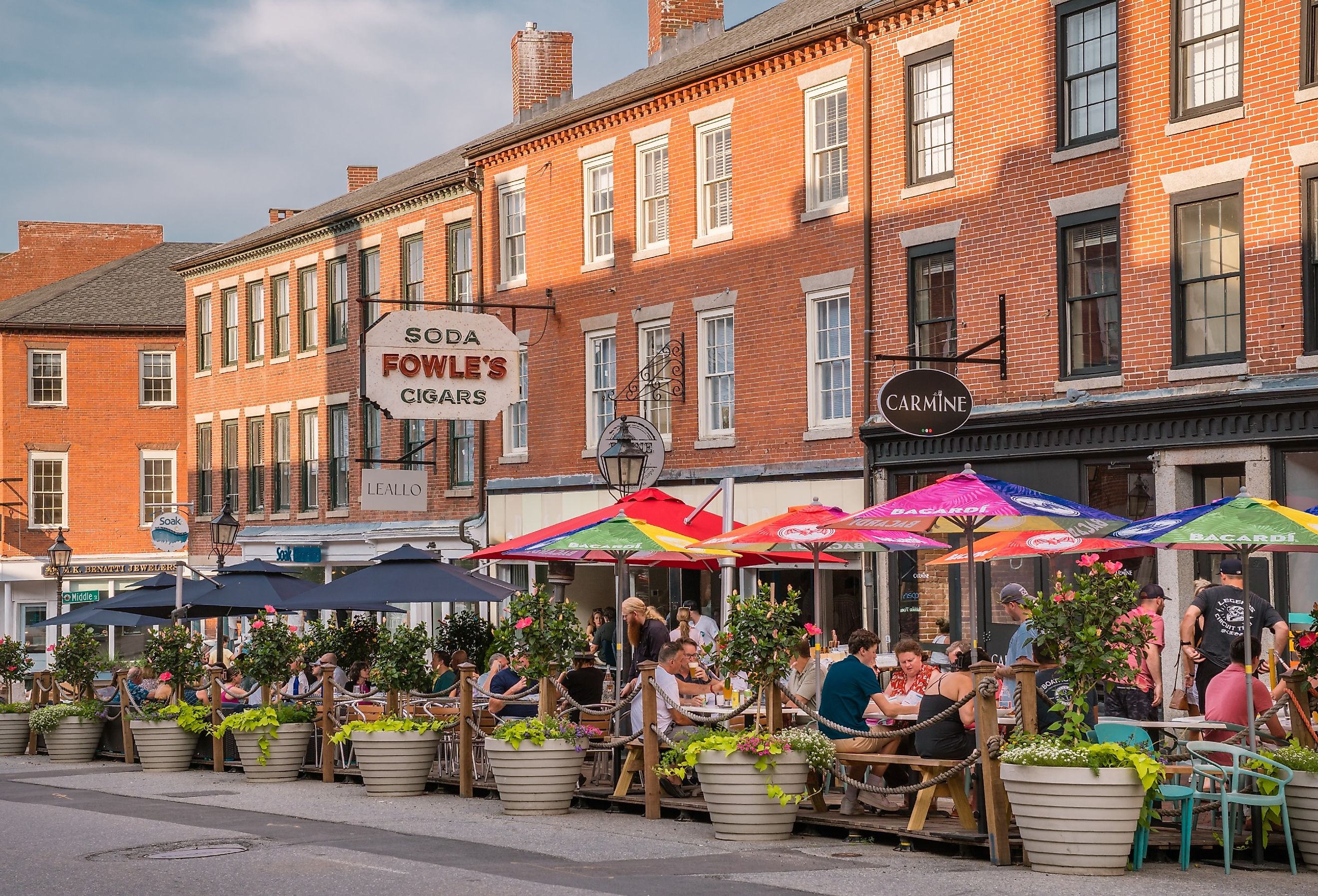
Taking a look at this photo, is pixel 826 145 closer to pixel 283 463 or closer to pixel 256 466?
pixel 283 463

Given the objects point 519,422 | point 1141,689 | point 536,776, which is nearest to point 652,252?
point 519,422

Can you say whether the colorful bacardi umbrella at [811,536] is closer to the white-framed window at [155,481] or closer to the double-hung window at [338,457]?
the double-hung window at [338,457]

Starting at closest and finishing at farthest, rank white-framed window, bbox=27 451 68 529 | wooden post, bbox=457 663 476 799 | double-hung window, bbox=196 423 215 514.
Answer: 1. wooden post, bbox=457 663 476 799
2. double-hung window, bbox=196 423 215 514
3. white-framed window, bbox=27 451 68 529

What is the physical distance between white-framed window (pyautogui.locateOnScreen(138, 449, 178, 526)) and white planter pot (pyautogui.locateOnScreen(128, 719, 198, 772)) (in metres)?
31.7

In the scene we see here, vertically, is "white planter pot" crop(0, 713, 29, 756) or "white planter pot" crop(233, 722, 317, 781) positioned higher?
"white planter pot" crop(233, 722, 317, 781)

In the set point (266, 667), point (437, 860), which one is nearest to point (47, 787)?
point (266, 667)

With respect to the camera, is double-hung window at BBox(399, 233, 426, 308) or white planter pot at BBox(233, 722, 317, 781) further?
double-hung window at BBox(399, 233, 426, 308)

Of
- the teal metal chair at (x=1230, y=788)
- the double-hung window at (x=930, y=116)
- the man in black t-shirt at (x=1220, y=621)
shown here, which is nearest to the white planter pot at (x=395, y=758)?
the man in black t-shirt at (x=1220, y=621)

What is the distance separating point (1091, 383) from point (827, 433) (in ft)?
15.1

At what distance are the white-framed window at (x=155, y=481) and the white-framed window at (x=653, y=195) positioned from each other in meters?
26.9

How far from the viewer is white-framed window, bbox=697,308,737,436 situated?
2647cm

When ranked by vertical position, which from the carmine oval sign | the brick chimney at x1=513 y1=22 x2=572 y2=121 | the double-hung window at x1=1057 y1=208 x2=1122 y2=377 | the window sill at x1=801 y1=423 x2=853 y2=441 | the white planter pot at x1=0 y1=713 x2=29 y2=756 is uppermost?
the brick chimney at x1=513 y1=22 x2=572 y2=121

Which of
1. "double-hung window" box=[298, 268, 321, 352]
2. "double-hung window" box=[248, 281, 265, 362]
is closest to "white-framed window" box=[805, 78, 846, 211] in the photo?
"double-hung window" box=[298, 268, 321, 352]

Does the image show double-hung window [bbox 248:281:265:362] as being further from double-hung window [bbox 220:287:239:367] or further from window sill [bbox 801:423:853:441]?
window sill [bbox 801:423:853:441]
